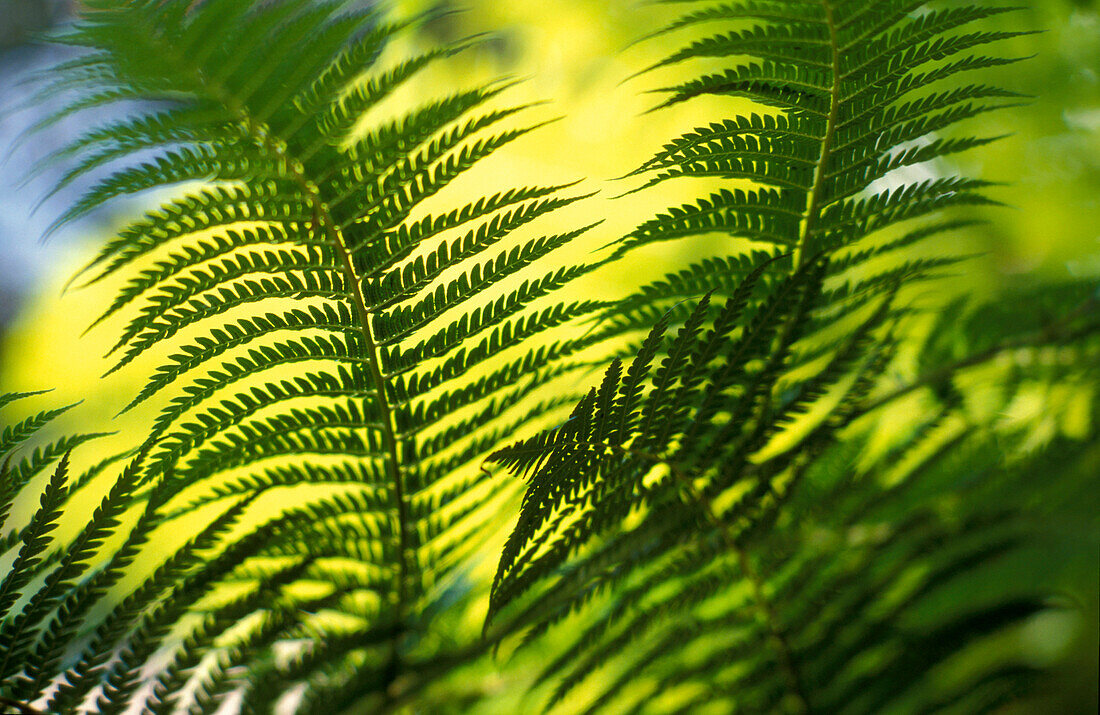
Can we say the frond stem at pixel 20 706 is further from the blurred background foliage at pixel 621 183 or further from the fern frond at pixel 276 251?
the blurred background foliage at pixel 621 183

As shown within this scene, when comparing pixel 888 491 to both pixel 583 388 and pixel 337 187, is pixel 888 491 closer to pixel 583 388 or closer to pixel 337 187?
pixel 583 388

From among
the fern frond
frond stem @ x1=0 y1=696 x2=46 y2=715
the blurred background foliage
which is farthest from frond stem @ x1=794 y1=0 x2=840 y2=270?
frond stem @ x1=0 y1=696 x2=46 y2=715

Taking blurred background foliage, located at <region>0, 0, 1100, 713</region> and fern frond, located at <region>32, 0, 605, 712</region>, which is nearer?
fern frond, located at <region>32, 0, 605, 712</region>

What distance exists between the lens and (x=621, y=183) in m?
1.39

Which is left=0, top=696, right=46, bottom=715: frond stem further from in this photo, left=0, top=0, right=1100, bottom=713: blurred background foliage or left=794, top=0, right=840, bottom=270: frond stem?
left=794, top=0, right=840, bottom=270: frond stem

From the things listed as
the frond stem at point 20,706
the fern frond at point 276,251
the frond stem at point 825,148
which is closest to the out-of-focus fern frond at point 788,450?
the frond stem at point 825,148

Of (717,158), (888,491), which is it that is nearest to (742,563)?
(888,491)

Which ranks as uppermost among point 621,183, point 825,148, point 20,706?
point 621,183

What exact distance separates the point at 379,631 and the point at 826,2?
603 millimetres

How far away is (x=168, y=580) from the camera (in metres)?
0.56

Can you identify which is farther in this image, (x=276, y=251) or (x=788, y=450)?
(x=788, y=450)

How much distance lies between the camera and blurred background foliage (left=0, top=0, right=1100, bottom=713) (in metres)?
0.96

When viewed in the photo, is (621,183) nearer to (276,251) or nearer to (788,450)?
(788,450)

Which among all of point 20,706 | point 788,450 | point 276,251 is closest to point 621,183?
point 788,450
